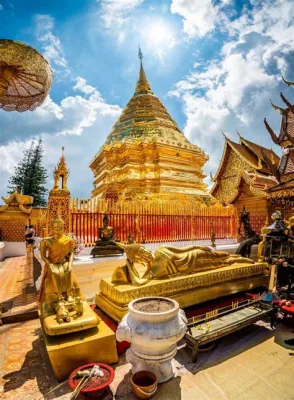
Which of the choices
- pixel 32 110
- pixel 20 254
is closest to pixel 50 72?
pixel 32 110

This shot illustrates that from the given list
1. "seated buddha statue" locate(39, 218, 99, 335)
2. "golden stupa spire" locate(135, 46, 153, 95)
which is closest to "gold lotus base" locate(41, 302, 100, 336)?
"seated buddha statue" locate(39, 218, 99, 335)

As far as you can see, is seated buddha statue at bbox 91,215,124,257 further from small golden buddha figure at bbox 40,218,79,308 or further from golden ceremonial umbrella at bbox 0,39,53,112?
golden ceremonial umbrella at bbox 0,39,53,112

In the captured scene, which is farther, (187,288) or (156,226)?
(156,226)

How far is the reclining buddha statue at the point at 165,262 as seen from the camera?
3.77m

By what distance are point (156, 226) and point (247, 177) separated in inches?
153

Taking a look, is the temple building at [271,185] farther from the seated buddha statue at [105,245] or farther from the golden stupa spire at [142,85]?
the golden stupa spire at [142,85]

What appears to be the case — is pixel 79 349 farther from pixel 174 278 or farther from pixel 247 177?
pixel 247 177

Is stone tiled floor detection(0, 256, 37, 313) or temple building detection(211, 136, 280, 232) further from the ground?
temple building detection(211, 136, 280, 232)

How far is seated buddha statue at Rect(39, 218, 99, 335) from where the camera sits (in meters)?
2.85

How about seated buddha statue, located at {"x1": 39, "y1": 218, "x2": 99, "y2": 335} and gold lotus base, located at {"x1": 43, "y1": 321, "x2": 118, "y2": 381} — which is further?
seated buddha statue, located at {"x1": 39, "y1": 218, "x2": 99, "y2": 335}

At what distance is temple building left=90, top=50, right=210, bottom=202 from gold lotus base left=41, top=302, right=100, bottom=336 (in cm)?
1089

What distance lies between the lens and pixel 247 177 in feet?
28.6

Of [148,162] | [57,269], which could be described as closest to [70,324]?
[57,269]

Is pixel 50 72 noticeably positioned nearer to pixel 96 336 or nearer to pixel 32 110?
pixel 32 110
